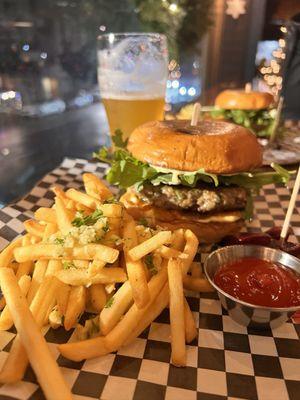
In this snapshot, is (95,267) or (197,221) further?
(197,221)

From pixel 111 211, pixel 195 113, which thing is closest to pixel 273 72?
pixel 195 113

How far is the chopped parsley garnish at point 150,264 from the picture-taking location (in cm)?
184

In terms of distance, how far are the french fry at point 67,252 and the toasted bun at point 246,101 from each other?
4.00m

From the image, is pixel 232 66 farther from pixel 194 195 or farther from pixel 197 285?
pixel 197 285

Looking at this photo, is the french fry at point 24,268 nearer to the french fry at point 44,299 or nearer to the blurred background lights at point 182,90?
the french fry at point 44,299

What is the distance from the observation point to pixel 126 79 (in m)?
3.73

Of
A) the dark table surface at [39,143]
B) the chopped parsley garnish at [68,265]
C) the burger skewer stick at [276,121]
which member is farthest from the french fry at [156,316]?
the burger skewer stick at [276,121]

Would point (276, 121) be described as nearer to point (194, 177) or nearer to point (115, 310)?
point (194, 177)

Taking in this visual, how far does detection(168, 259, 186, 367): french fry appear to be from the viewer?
5.25 feet

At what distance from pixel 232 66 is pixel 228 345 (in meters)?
7.51

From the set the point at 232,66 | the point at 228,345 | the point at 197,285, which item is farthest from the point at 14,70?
the point at 232,66

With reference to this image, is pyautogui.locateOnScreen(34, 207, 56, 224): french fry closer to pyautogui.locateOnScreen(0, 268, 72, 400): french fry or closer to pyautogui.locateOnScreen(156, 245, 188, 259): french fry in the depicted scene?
pyautogui.locateOnScreen(0, 268, 72, 400): french fry

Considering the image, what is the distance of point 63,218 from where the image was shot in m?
1.92

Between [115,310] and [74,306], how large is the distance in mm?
214
